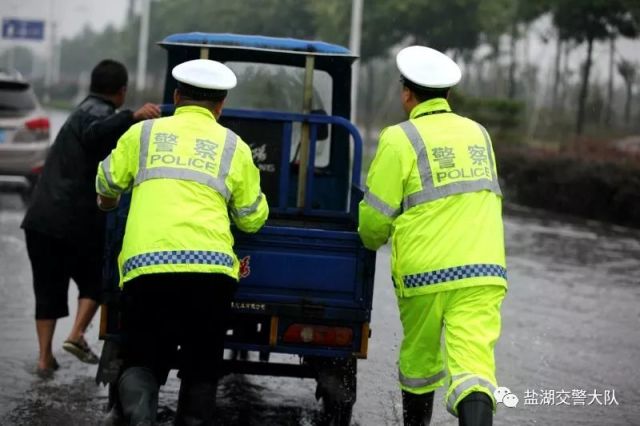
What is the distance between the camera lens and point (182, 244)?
5.04 metres

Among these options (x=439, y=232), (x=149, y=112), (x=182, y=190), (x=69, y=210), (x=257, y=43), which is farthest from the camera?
(x=257, y=43)

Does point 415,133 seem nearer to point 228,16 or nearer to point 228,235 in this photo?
point 228,235

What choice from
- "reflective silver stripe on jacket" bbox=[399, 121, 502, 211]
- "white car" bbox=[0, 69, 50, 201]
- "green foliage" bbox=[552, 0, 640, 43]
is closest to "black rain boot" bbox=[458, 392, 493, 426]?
"reflective silver stripe on jacket" bbox=[399, 121, 502, 211]

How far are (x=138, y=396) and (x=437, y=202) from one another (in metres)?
1.43

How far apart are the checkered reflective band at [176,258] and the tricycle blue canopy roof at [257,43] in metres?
2.70

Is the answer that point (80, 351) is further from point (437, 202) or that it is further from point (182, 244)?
point (437, 202)

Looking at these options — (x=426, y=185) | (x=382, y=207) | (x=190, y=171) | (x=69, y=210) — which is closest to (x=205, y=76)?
(x=190, y=171)

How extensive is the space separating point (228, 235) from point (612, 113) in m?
29.2

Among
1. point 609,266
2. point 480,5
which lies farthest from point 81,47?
point 609,266

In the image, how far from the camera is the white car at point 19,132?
1780 cm

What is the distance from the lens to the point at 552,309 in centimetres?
1145

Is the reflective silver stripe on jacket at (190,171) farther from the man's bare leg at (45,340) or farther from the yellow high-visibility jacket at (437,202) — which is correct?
the man's bare leg at (45,340)

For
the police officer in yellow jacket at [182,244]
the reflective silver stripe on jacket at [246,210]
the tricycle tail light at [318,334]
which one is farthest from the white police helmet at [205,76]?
the tricycle tail light at [318,334]

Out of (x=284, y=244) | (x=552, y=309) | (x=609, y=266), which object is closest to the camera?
(x=284, y=244)
